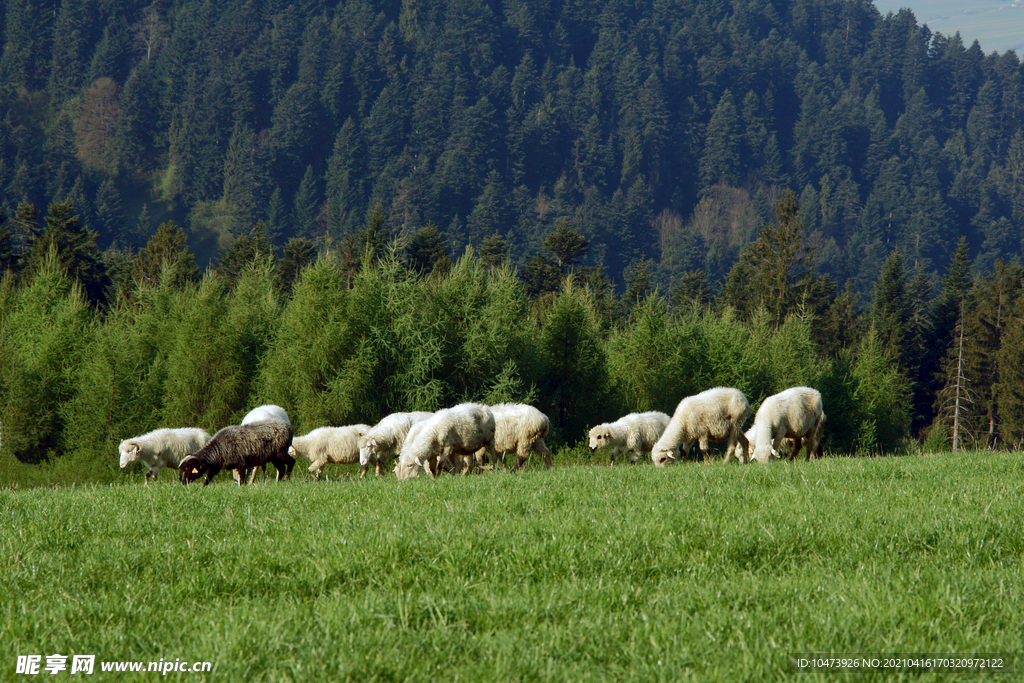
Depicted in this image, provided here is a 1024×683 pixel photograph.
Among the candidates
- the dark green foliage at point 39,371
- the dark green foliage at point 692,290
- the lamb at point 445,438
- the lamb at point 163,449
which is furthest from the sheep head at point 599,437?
the dark green foliage at point 692,290

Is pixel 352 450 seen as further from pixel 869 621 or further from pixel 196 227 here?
pixel 196 227

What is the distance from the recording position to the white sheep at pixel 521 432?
1761 centimetres

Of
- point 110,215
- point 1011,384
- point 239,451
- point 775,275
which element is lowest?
point 239,451

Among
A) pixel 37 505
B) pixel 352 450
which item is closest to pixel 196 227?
pixel 352 450

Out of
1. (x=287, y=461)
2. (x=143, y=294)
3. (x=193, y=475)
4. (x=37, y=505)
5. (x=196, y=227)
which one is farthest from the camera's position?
(x=196, y=227)

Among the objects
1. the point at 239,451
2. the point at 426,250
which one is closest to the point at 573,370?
the point at 239,451

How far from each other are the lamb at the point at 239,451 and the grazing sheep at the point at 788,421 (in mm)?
9497

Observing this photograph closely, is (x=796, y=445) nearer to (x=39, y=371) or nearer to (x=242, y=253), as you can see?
(x=39, y=371)

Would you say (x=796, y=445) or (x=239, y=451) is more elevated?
(x=796, y=445)

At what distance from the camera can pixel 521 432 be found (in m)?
17.6

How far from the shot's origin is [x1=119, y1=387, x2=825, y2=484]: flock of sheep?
15.0 meters

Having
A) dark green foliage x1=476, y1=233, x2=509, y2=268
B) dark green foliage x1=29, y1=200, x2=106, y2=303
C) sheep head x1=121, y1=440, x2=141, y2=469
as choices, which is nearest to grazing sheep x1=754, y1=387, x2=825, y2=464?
sheep head x1=121, y1=440, x2=141, y2=469

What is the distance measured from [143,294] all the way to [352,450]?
2335 cm

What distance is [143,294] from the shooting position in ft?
130
